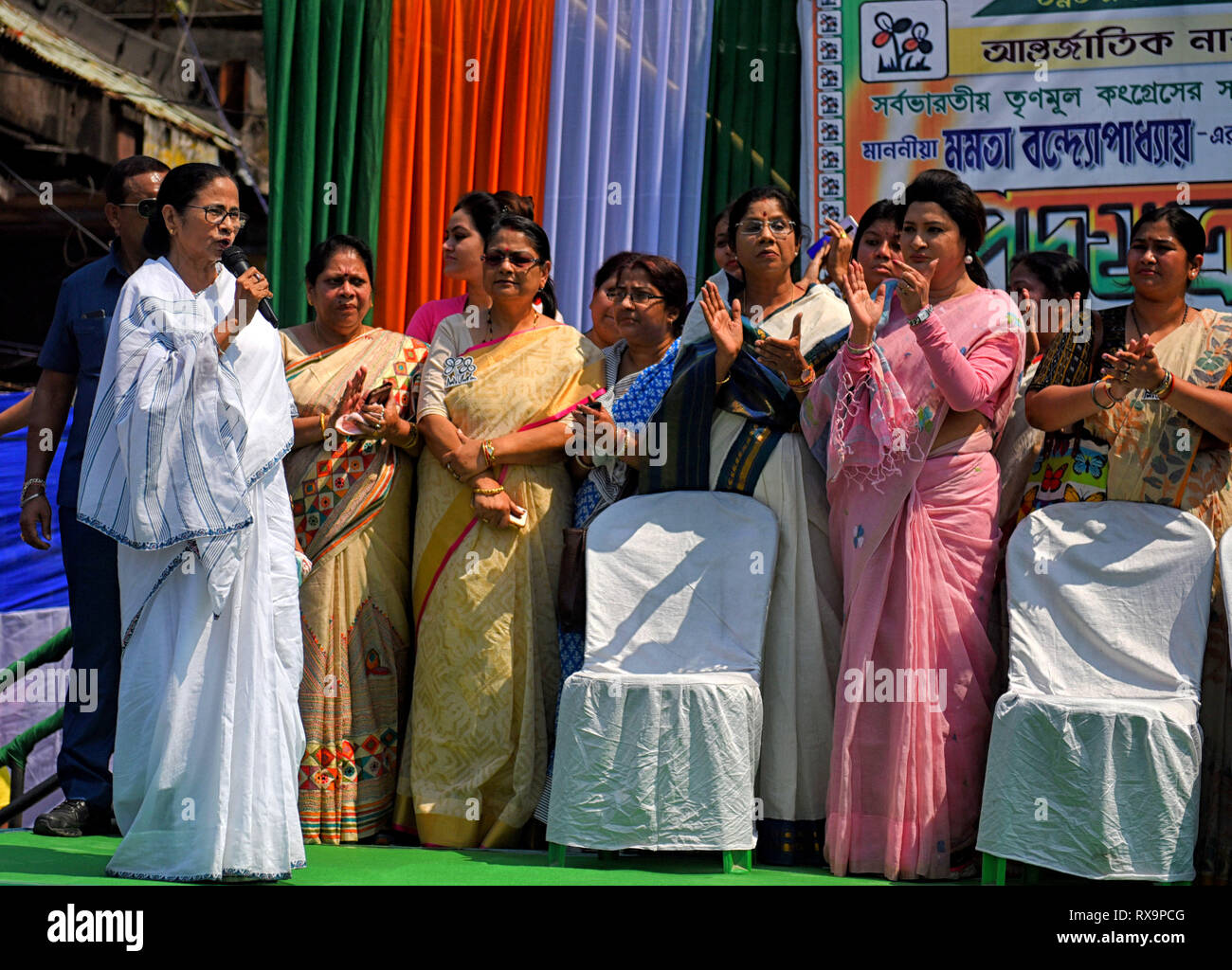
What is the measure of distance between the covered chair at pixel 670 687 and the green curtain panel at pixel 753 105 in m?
2.17

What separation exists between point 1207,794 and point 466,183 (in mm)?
3895

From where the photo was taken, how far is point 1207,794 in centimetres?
388

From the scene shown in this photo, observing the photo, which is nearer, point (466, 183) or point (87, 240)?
point (466, 183)

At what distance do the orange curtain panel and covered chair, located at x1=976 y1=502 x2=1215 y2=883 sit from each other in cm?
313

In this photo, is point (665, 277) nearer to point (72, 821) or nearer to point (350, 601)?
point (350, 601)

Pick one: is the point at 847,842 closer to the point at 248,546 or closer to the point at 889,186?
the point at 248,546

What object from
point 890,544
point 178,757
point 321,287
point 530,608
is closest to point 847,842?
point 890,544

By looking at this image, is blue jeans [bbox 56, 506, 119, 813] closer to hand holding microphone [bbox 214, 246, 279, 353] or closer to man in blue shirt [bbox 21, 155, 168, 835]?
man in blue shirt [bbox 21, 155, 168, 835]

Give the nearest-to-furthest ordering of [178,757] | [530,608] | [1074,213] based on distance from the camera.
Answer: [178,757]
[530,608]
[1074,213]

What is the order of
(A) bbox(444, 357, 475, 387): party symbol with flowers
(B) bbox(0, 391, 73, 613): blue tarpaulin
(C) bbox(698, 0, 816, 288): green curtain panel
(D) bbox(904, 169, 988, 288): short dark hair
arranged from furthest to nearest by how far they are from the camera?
1. (B) bbox(0, 391, 73, 613): blue tarpaulin
2. (C) bbox(698, 0, 816, 288): green curtain panel
3. (A) bbox(444, 357, 475, 387): party symbol with flowers
4. (D) bbox(904, 169, 988, 288): short dark hair

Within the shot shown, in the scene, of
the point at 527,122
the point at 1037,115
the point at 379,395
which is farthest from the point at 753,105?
the point at 379,395

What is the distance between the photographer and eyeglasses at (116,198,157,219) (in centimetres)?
416

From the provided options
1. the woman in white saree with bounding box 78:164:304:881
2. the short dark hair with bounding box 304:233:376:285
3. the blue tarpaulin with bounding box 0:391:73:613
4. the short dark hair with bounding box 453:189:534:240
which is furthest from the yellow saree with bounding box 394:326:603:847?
the blue tarpaulin with bounding box 0:391:73:613

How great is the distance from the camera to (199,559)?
3742 millimetres
